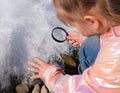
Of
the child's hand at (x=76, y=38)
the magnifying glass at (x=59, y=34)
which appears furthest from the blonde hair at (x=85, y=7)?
the magnifying glass at (x=59, y=34)

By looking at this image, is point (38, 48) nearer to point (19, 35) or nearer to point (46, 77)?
point (19, 35)

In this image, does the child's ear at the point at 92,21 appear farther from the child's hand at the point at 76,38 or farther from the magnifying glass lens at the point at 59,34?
the magnifying glass lens at the point at 59,34

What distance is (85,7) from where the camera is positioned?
4.98ft

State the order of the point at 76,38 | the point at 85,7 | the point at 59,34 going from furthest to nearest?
the point at 59,34
the point at 76,38
the point at 85,7

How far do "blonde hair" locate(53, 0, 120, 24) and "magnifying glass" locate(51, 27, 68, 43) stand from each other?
0.96 metres

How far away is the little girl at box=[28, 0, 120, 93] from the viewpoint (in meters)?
1.51

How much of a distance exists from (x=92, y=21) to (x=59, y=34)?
1.03m

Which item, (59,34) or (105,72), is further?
(59,34)

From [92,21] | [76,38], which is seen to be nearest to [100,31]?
[92,21]

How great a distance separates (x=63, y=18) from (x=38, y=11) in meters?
1.07

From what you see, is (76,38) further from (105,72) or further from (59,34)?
(105,72)

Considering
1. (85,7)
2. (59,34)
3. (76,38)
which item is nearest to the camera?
(85,7)

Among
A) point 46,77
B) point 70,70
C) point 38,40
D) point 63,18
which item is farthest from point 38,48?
point 63,18

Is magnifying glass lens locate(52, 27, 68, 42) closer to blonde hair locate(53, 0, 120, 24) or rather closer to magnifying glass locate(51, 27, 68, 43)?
magnifying glass locate(51, 27, 68, 43)
